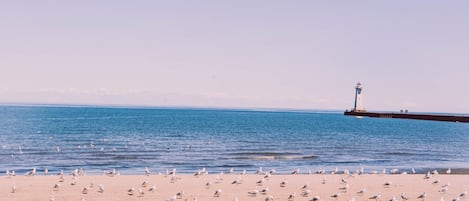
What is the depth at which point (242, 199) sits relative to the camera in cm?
2597

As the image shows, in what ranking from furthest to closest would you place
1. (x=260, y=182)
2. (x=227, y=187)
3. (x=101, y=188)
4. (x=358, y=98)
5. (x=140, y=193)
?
(x=358, y=98) → (x=260, y=182) → (x=227, y=187) → (x=101, y=188) → (x=140, y=193)

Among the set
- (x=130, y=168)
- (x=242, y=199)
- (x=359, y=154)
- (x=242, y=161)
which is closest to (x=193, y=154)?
(x=242, y=161)

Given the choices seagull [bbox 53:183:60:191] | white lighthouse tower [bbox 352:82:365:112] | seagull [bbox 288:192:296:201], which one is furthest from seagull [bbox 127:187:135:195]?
white lighthouse tower [bbox 352:82:365:112]

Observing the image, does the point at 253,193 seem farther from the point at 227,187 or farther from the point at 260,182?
the point at 260,182

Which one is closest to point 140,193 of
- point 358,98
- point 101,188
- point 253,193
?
point 101,188

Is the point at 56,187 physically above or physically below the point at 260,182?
below

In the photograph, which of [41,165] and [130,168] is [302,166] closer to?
[130,168]

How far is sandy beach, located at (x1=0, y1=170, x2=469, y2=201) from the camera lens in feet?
87.0

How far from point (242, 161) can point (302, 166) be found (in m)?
5.91

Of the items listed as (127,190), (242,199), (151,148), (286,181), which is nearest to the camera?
(242,199)

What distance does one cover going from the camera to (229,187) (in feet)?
96.3

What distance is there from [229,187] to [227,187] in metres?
0.11

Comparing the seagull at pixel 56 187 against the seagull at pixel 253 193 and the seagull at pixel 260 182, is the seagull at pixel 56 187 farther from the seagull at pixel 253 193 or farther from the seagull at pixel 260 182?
the seagull at pixel 260 182

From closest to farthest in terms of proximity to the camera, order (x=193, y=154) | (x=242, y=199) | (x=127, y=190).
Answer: (x=242, y=199) → (x=127, y=190) → (x=193, y=154)
